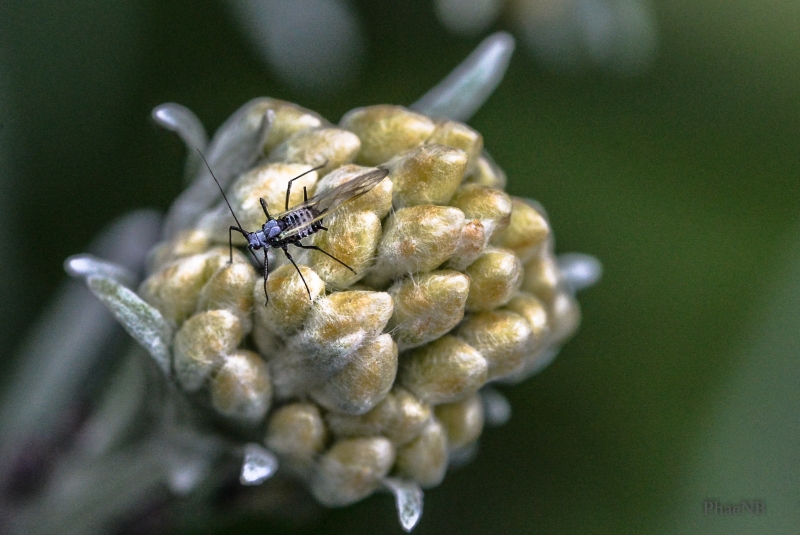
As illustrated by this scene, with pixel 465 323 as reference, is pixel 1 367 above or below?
below

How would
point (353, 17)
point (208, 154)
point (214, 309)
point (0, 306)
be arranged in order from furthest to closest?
point (353, 17)
point (0, 306)
point (208, 154)
point (214, 309)

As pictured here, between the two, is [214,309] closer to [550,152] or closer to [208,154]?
[208,154]

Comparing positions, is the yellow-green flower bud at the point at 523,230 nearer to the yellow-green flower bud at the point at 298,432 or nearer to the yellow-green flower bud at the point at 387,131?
the yellow-green flower bud at the point at 387,131

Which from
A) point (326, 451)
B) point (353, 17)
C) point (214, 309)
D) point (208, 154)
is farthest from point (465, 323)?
point (353, 17)

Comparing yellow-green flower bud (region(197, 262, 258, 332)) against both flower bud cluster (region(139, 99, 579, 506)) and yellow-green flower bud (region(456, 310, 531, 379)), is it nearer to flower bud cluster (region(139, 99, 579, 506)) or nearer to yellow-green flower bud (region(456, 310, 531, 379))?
flower bud cluster (region(139, 99, 579, 506))

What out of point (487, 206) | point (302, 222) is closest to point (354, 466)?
point (302, 222)

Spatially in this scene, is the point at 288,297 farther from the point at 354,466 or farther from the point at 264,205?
the point at 354,466

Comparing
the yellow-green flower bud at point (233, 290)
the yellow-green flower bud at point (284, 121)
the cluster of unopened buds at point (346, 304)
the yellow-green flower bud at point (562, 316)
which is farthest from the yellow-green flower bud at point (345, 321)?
the yellow-green flower bud at point (562, 316)

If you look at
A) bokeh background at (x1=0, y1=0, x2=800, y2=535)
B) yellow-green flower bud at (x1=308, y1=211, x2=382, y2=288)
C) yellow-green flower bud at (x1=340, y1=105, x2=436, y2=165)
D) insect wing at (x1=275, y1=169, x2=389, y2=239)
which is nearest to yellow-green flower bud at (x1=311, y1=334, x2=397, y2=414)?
yellow-green flower bud at (x1=308, y1=211, x2=382, y2=288)
